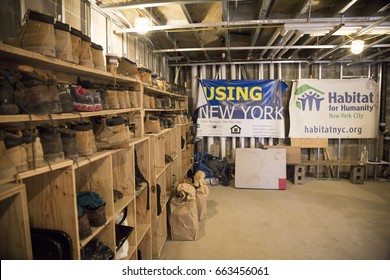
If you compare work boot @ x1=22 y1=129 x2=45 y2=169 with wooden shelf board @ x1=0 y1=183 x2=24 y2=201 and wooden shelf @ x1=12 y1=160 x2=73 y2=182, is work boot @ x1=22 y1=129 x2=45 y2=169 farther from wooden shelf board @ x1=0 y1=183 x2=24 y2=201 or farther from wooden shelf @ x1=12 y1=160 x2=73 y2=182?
wooden shelf board @ x1=0 y1=183 x2=24 y2=201

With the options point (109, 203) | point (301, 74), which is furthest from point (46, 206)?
point (301, 74)

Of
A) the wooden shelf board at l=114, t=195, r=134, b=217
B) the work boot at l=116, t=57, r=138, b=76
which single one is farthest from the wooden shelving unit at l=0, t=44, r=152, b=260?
the work boot at l=116, t=57, r=138, b=76

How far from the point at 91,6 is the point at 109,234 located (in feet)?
6.36

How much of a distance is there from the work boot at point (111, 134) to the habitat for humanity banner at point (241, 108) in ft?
12.3

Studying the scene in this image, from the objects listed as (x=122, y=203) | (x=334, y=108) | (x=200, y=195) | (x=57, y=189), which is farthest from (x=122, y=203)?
(x=334, y=108)

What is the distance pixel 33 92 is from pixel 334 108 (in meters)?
5.38

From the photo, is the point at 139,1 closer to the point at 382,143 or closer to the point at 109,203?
the point at 109,203

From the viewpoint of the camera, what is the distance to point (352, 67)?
5184 mm

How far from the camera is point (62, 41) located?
3.92 feet

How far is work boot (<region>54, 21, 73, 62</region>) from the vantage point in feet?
3.89

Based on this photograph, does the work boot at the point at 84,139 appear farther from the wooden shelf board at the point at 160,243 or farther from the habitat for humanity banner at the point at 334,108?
the habitat for humanity banner at the point at 334,108

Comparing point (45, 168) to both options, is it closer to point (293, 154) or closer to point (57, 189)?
point (57, 189)

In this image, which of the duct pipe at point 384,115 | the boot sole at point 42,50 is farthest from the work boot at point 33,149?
the duct pipe at point 384,115

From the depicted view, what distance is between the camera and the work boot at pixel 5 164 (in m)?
0.89
